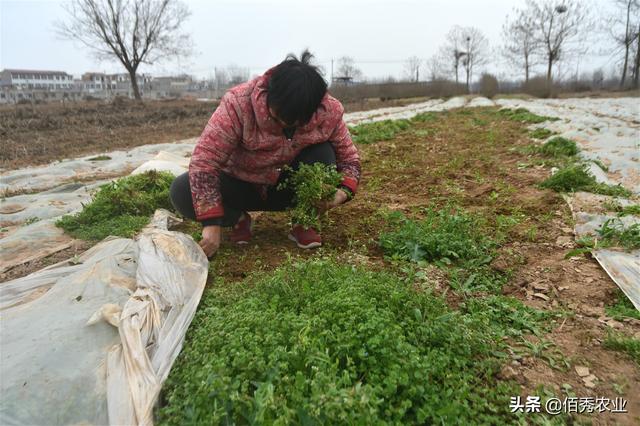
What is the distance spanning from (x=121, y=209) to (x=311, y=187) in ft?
5.85

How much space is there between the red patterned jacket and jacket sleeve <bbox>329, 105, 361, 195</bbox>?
0.14 m

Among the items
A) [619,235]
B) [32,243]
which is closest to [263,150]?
[32,243]

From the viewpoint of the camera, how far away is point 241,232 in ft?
9.43

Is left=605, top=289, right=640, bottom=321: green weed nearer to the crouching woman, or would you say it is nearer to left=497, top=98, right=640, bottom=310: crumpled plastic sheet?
left=497, top=98, right=640, bottom=310: crumpled plastic sheet

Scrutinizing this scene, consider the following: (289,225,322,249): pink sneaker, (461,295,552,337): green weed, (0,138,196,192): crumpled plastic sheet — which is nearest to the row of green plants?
(461,295,552,337): green weed

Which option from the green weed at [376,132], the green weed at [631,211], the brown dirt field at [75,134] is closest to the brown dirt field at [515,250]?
the green weed at [631,211]

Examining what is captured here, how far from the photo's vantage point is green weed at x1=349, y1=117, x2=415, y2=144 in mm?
7211

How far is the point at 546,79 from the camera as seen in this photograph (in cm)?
3050

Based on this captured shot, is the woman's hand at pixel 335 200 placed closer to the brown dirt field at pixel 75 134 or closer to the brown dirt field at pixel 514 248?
the brown dirt field at pixel 514 248

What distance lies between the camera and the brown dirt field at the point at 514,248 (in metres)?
1.56

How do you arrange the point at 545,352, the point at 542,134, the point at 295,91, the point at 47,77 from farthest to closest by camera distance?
the point at 47,77
the point at 542,134
the point at 295,91
the point at 545,352

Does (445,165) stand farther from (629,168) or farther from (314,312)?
(314,312)

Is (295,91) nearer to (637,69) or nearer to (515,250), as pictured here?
(515,250)

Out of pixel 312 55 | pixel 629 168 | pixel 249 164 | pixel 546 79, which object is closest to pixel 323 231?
pixel 249 164
